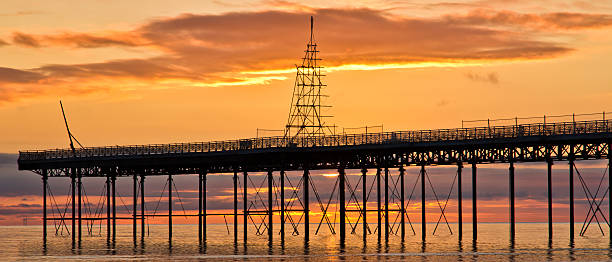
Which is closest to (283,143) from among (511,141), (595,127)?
(511,141)

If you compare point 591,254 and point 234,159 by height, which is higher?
point 234,159

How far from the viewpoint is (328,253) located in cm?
9725

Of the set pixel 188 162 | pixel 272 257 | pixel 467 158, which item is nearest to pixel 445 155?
pixel 467 158

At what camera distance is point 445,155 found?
99375 mm

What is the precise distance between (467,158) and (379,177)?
15435mm

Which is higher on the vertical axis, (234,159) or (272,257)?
(234,159)

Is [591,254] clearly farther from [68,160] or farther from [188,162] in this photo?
[68,160]

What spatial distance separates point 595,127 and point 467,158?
13454mm

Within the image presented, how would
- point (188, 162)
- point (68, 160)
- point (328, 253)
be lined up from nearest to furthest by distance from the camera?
point (328, 253) → point (188, 162) → point (68, 160)

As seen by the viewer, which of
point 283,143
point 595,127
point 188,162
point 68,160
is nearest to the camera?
point 595,127

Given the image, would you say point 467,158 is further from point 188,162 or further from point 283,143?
point 188,162

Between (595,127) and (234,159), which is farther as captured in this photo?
(234,159)

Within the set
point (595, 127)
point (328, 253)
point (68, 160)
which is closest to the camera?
point (595, 127)

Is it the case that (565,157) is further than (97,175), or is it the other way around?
(97,175)
